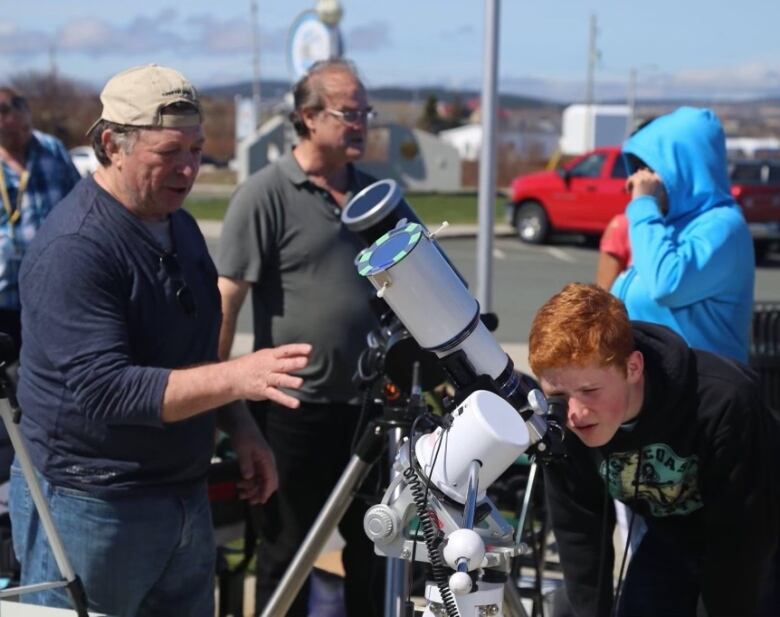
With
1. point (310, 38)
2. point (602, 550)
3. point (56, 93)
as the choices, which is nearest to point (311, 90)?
point (602, 550)

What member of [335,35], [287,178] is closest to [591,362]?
[287,178]

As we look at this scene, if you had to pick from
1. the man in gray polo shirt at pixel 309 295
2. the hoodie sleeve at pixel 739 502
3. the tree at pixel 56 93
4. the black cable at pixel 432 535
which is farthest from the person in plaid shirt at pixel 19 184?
the tree at pixel 56 93

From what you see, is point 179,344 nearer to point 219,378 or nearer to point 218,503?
point 219,378

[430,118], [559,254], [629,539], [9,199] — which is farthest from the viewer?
[430,118]

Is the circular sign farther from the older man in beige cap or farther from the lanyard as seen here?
the older man in beige cap

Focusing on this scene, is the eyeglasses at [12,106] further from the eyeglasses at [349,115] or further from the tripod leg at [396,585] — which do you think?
the tripod leg at [396,585]

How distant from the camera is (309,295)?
3.79m

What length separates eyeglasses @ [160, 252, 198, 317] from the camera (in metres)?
2.66

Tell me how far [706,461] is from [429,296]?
1.13 metres

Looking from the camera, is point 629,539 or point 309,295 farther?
point 309,295

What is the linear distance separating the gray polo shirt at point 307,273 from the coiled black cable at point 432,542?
1.75m

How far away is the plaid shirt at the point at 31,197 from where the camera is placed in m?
4.68

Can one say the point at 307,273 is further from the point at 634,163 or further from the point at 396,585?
the point at 396,585

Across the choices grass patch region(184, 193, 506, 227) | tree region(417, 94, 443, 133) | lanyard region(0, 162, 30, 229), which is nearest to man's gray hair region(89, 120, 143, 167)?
lanyard region(0, 162, 30, 229)
